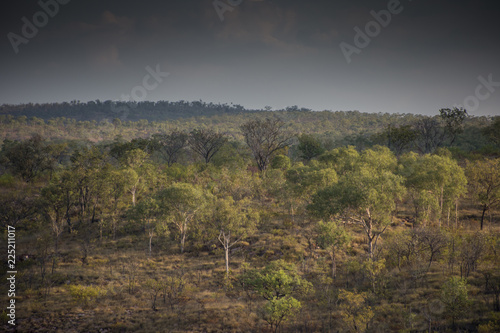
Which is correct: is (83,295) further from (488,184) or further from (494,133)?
(494,133)

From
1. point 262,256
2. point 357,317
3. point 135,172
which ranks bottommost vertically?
point 262,256

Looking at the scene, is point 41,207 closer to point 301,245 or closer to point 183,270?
point 183,270

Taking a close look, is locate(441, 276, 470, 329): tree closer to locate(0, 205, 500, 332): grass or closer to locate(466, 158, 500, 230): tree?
locate(0, 205, 500, 332): grass

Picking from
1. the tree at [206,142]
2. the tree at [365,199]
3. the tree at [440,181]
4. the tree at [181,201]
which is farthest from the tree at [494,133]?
the tree at [181,201]

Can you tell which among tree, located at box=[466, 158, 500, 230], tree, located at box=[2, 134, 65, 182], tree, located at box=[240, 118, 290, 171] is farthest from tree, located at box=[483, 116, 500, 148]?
tree, located at box=[2, 134, 65, 182]

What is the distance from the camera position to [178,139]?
328ft

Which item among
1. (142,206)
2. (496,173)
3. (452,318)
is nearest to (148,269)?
(142,206)

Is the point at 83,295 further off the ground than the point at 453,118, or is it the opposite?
the point at 453,118

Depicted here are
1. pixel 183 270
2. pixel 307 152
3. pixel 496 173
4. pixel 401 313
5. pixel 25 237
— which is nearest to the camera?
pixel 401 313

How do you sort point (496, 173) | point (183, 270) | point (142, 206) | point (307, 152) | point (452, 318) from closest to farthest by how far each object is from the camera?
point (452, 318) → point (183, 270) → point (496, 173) → point (142, 206) → point (307, 152)

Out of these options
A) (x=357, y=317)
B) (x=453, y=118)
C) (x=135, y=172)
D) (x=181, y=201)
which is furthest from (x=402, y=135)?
(x=357, y=317)

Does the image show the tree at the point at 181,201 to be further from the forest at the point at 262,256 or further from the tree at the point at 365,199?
the tree at the point at 365,199

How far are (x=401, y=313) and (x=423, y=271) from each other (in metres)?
8.61

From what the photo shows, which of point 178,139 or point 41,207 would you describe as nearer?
point 41,207
